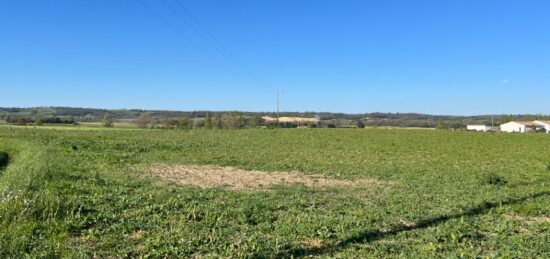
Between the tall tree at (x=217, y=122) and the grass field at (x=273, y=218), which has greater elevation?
the tall tree at (x=217, y=122)

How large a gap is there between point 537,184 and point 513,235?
32.8ft

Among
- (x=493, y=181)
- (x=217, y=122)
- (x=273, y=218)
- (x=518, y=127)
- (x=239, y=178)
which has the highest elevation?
(x=217, y=122)

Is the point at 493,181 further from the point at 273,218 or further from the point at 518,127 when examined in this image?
the point at 518,127

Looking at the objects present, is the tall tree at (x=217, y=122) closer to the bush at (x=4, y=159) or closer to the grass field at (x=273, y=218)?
the bush at (x=4, y=159)

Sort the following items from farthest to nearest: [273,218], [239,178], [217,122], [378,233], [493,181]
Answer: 1. [217,122]
2. [239,178]
3. [493,181]
4. [273,218]
5. [378,233]

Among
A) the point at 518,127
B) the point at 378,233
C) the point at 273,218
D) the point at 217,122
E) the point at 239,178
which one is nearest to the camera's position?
the point at 378,233

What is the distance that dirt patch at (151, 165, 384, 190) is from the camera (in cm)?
1750

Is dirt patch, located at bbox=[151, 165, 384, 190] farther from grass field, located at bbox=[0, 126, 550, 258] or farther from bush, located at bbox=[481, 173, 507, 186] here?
bush, located at bbox=[481, 173, 507, 186]

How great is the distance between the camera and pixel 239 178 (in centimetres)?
1931

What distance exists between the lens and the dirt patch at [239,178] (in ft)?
57.4

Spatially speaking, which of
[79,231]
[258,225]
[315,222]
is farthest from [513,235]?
[79,231]

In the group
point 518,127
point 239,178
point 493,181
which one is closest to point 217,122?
point 518,127

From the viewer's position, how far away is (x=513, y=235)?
30.7 ft

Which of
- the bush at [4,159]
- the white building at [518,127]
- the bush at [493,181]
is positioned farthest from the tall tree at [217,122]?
the bush at [493,181]
